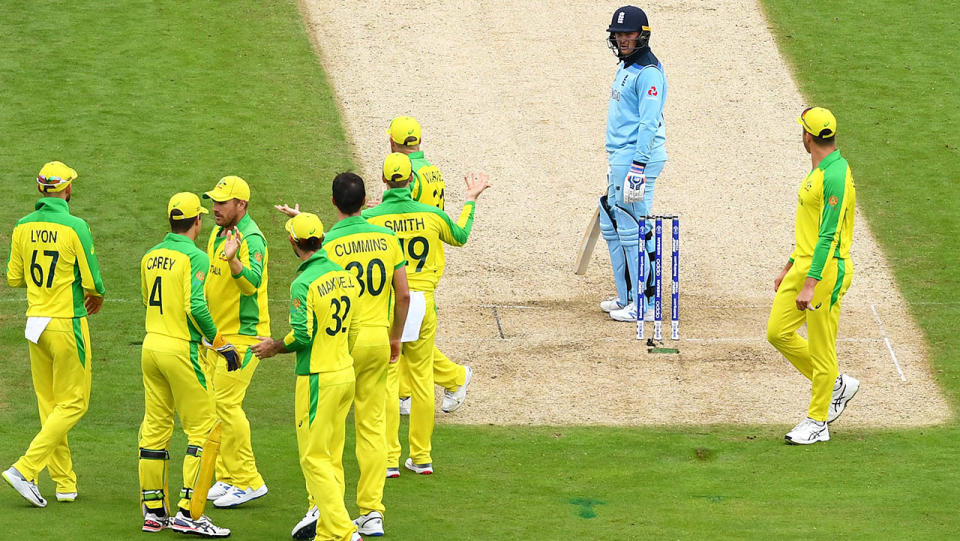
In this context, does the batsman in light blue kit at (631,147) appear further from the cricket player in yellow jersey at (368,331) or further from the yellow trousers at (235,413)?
the yellow trousers at (235,413)

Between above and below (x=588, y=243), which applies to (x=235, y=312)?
above

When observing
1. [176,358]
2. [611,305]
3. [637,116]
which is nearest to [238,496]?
[176,358]

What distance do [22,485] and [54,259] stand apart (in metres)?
1.58

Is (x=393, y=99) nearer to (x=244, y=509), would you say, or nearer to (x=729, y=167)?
(x=729, y=167)

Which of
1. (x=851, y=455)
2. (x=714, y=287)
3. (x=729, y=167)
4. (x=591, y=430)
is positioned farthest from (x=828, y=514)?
(x=729, y=167)

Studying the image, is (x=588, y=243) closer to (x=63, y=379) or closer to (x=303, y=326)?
(x=63, y=379)

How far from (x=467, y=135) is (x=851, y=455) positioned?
8633mm

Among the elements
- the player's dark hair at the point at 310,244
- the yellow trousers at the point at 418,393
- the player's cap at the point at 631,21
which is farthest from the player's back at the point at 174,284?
the player's cap at the point at 631,21

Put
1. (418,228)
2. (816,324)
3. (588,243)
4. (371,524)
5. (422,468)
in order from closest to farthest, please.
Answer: (371,524) → (418,228) → (422,468) → (816,324) → (588,243)

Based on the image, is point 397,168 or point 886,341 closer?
point 397,168

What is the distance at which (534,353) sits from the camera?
43.0ft

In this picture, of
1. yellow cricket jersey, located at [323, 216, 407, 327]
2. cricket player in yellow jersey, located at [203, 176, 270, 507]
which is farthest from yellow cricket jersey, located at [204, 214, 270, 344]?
yellow cricket jersey, located at [323, 216, 407, 327]

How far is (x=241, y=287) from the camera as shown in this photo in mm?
9117

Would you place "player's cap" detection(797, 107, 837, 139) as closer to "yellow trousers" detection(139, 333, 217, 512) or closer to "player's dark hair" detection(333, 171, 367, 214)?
"player's dark hair" detection(333, 171, 367, 214)
